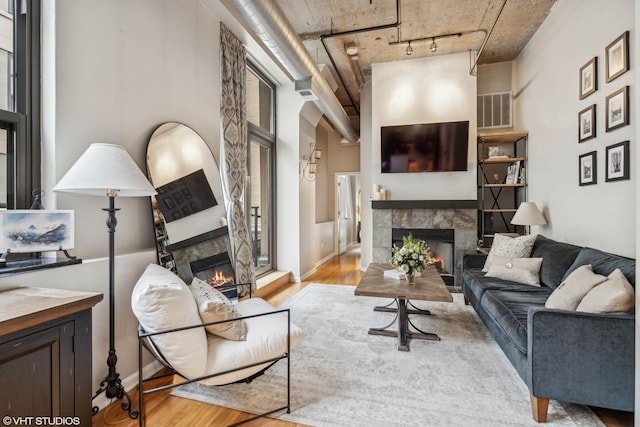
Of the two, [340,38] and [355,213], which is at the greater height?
[340,38]

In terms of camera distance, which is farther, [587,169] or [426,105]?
[426,105]

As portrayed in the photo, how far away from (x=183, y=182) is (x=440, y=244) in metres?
4.03

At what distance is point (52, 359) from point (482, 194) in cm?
534

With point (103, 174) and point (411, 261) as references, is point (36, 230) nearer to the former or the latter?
point (103, 174)

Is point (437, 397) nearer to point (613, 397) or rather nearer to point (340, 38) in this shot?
point (613, 397)

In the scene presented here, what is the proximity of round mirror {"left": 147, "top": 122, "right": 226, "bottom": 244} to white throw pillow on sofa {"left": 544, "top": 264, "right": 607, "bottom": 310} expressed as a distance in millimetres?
2895

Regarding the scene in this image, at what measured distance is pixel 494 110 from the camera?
526 cm

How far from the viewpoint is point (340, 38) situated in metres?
4.47

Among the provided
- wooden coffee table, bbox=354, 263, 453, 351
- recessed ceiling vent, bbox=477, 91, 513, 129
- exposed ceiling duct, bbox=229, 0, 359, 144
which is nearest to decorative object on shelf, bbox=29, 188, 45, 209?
exposed ceiling duct, bbox=229, 0, 359, 144

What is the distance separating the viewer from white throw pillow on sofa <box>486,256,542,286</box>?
3115 millimetres

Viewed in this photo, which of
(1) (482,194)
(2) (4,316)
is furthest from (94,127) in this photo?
(1) (482,194)

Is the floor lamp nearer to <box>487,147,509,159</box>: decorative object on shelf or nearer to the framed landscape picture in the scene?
the framed landscape picture

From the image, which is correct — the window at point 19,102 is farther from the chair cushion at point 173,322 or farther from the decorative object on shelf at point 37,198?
the chair cushion at point 173,322

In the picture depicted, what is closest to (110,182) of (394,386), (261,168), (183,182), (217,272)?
(183,182)
